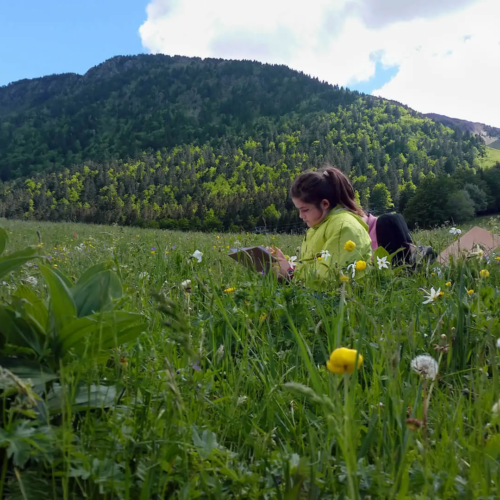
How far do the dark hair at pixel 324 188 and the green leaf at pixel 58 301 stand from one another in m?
3.38

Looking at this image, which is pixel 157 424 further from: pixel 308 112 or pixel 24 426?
pixel 308 112

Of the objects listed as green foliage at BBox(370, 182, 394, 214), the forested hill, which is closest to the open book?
green foliage at BBox(370, 182, 394, 214)

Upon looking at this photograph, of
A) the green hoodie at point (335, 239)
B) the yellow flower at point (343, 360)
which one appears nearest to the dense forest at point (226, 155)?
the green hoodie at point (335, 239)

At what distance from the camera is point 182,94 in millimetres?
199375

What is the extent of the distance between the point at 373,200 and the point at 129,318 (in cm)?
7610

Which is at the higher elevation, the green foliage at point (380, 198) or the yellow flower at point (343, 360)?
the green foliage at point (380, 198)

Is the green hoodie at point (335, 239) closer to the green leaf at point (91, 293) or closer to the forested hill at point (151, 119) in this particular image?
the green leaf at point (91, 293)

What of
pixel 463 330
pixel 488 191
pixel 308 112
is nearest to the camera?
pixel 463 330

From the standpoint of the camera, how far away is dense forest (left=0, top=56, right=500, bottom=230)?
6285 cm

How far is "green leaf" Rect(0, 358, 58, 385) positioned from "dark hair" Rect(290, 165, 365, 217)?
11.5 ft

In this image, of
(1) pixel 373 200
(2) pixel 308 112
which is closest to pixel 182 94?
(2) pixel 308 112

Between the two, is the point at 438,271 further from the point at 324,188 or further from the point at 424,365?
the point at 424,365

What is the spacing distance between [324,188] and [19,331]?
3.52m

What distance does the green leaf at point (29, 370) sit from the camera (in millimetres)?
1062
